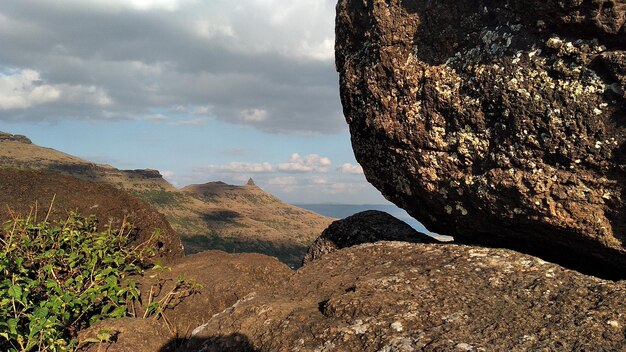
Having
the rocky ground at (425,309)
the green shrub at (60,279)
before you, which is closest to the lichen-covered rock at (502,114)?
the rocky ground at (425,309)

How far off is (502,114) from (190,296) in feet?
18.1

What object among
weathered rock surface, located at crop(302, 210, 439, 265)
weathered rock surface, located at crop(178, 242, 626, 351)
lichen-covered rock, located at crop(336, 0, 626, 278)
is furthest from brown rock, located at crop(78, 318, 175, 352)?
lichen-covered rock, located at crop(336, 0, 626, 278)

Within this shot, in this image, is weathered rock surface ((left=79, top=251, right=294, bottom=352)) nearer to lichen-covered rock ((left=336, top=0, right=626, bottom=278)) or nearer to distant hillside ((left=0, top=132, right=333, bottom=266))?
lichen-covered rock ((left=336, top=0, right=626, bottom=278))

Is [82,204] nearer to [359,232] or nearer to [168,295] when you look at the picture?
[168,295]

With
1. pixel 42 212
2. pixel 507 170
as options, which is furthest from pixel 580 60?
pixel 42 212

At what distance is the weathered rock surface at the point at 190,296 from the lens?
6919 mm

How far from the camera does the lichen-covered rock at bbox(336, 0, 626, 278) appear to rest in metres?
6.57

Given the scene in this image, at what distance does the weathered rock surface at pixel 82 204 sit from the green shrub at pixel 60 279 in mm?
378

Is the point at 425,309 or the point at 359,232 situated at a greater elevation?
the point at 359,232

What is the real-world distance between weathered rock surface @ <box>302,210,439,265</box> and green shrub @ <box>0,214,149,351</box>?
375 cm

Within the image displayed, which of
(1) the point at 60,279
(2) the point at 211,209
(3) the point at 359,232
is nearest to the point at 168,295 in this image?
(1) the point at 60,279

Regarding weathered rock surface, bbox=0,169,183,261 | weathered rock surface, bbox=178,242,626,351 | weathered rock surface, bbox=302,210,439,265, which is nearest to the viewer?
weathered rock surface, bbox=178,242,626,351

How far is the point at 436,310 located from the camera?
229 inches

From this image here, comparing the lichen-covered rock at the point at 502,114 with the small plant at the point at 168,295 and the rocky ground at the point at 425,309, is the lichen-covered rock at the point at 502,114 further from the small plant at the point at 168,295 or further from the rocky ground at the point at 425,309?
the small plant at the point at 168,295
